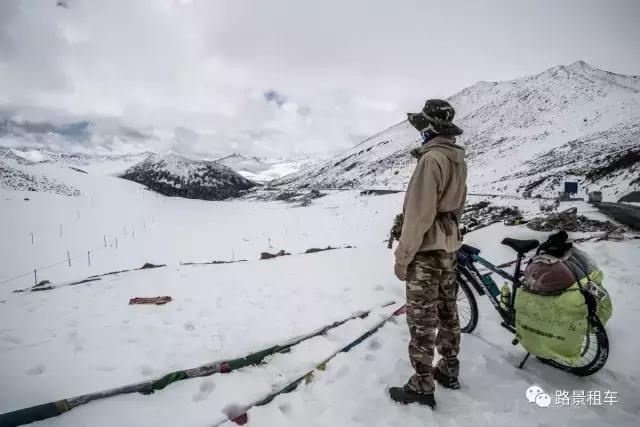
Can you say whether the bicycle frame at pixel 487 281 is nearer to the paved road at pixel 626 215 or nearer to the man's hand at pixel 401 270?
the man's hand at pixel 401 270

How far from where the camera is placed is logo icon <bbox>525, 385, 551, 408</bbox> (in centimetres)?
381

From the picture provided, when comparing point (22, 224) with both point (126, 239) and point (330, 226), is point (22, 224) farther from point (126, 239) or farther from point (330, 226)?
point (330, 226)

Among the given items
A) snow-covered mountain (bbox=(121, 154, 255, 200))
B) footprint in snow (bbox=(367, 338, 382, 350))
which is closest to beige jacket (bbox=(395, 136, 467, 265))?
footprint in snow (bbox=(367, 338, 382, 350))

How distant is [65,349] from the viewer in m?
5.00

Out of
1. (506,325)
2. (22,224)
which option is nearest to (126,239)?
(22,224)

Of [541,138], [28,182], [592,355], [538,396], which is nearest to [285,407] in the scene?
[538,396]

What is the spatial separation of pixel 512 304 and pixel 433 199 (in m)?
2.61

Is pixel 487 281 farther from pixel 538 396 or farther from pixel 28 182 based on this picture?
pixel 28 182

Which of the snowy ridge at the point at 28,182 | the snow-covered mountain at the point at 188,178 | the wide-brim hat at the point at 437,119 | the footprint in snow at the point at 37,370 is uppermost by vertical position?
the snow-covered mountain at the point at 188,178

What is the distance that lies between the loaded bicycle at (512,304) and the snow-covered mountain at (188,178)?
120329mm

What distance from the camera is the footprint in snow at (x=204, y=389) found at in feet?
12.8

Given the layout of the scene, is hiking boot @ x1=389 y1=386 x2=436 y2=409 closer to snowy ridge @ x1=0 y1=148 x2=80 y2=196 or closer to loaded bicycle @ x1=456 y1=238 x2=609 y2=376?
loaded bicycle @ x1=456 y1=238 x2=609 y2=376

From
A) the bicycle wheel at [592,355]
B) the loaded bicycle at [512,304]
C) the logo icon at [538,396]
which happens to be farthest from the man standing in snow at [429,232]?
the bicycle wheel at [592,355]

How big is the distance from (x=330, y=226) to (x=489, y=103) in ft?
459
